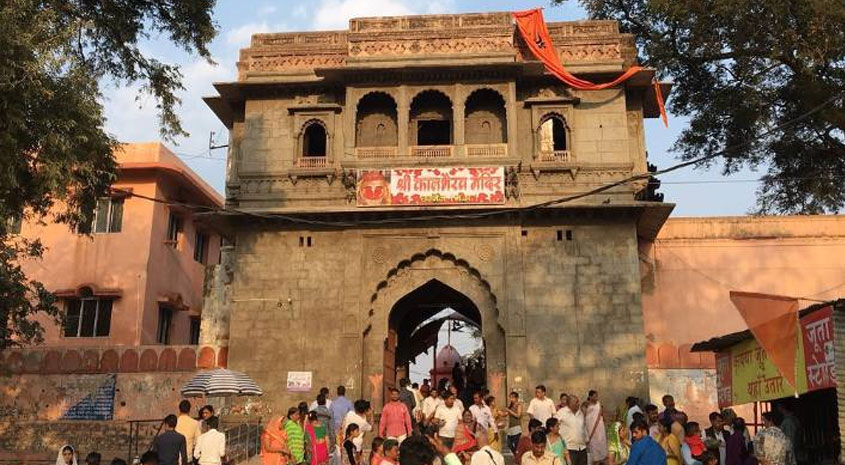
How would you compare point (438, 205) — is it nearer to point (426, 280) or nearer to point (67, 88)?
point (426, 280)

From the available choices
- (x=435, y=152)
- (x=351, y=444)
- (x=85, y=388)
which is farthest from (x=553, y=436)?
(x=85, y=388)

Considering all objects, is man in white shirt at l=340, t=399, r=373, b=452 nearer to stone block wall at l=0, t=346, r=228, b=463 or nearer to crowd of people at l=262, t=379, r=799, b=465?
crowd of people at l=262, t=379, r=799, b=465

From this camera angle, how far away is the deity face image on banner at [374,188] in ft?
62.5

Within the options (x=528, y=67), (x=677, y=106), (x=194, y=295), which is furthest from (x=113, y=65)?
(x=677, y=106)

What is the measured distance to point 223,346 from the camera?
2017 centimetres

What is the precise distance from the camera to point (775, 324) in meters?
10.9

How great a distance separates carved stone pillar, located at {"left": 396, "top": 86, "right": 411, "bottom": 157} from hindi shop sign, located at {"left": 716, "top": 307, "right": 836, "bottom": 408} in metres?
8.77

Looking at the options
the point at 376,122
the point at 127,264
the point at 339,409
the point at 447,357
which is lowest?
the point at 339,409

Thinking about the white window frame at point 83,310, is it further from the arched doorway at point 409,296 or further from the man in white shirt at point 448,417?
the man in white shirt at point 448,417

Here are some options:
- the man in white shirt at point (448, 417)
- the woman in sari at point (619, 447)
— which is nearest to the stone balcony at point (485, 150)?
the man in white shirt at point (448, 417)

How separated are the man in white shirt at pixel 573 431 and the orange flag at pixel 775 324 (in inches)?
104

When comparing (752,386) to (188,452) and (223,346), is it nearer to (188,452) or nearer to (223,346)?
(188,452)

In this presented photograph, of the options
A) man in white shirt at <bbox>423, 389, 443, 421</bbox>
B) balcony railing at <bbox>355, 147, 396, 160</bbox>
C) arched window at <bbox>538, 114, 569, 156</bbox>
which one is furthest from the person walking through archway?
arched window at <bbox>538, 114, 569, 156</bbox>

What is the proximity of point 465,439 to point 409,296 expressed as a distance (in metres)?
9.64
